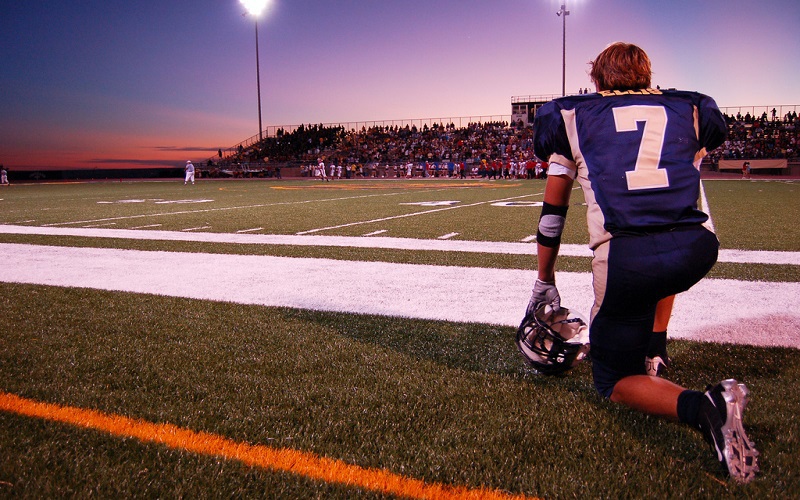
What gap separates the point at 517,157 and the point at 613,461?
4613 centimetres

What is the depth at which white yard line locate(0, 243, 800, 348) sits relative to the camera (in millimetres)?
3789

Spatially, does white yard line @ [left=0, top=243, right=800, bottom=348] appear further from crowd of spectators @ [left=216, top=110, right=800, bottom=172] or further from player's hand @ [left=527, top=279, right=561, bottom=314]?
crowd of spectators @ [left=216, top=110, right=800, bottom=172]

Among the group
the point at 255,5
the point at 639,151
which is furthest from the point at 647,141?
the point at 255,5

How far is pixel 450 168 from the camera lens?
47.4 metres

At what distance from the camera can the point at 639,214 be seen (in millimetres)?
2104

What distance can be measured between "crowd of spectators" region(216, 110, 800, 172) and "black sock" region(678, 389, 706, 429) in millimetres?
41471

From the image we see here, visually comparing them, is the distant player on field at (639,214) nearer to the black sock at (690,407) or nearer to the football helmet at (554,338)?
the black sock at (690,407)

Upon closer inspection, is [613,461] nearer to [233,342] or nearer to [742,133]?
[233,342]

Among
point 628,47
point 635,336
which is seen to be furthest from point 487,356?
point 628,47

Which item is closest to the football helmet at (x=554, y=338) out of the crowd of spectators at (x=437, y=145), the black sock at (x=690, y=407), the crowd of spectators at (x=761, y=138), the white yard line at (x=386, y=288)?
the black sock at (x=690, y=407)

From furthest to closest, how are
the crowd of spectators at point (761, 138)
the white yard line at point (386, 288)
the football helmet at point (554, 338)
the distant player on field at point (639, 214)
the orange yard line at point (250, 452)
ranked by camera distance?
the crowd of spectators at point (761, 138) → the white yard line at point (386, 288) → the football helmet at point (554, 338) → the distant player on field at point (639, 214) → the orange yard line at point (250, 452)

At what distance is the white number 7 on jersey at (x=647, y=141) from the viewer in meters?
2.12

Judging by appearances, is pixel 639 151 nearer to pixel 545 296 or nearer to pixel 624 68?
pixel 624 68

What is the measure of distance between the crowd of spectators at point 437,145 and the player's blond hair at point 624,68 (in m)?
40.8
